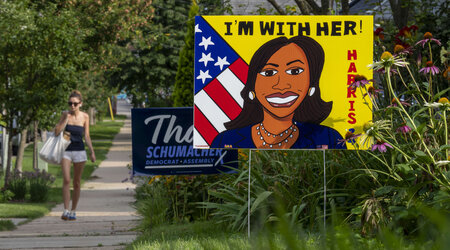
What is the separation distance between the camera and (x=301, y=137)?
6.55 m

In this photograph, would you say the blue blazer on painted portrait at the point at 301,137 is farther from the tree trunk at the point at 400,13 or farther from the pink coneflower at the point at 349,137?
the tree trunk at the point at 400,13

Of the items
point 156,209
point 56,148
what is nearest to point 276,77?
point 156,209

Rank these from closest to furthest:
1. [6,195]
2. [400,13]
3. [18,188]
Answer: [400,13] → [6,195] → [18,188]

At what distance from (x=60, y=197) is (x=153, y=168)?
7.45 meters

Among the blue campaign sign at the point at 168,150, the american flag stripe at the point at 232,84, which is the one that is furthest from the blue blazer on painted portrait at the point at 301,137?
the blue campaign sign at the point at 168,150

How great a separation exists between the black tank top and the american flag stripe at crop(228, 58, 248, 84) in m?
4.62

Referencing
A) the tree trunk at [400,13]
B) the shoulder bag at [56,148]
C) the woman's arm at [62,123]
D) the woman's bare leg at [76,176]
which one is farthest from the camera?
the woman's bare leg at [76,176]

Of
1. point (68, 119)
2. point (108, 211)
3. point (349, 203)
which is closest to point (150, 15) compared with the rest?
point (108, 211)

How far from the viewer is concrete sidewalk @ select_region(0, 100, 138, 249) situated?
7.90 m

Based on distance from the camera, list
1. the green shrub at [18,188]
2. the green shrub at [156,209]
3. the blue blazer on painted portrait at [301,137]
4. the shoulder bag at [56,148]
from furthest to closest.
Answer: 1. the green shrub at [18,188]
2. the shoulder bag at [56,148]
3. the green shrub at [156,209]
4. the blue blazer on painted portrait at [301,137]

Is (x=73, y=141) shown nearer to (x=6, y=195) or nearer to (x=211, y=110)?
(x=6, y=195)

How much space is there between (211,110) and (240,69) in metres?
0.46

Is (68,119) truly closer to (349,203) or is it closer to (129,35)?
(349,203)

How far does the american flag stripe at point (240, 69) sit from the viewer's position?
6.58m
